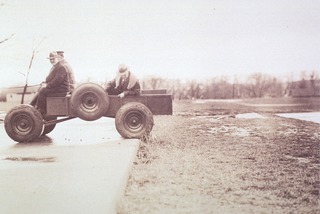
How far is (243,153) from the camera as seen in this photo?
553cm

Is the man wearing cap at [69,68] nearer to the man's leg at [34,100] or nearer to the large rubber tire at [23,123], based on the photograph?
the man's leg at [34,100]

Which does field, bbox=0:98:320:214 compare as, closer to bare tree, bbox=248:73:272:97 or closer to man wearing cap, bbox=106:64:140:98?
man wearing cap, bbox=106:64:140:98

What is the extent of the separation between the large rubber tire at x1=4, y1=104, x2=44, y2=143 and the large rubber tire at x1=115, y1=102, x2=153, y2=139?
1.34 metres

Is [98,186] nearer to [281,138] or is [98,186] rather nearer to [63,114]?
[63,114]

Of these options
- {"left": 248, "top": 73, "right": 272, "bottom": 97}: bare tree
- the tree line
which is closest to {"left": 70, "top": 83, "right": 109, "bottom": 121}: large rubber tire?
the tree line

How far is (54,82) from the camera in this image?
641 cm

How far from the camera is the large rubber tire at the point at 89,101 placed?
6223 millimetres

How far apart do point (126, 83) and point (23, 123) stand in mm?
1845

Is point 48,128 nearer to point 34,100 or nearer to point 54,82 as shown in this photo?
point 34,100

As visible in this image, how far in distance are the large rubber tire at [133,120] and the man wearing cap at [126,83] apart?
0.28m

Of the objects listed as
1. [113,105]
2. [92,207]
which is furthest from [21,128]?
[92,207]

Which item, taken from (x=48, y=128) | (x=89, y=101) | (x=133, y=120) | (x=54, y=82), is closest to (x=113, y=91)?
(x=89, y=101)

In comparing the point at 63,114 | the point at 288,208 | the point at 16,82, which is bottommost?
the point at 288,208

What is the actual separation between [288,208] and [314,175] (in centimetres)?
129
